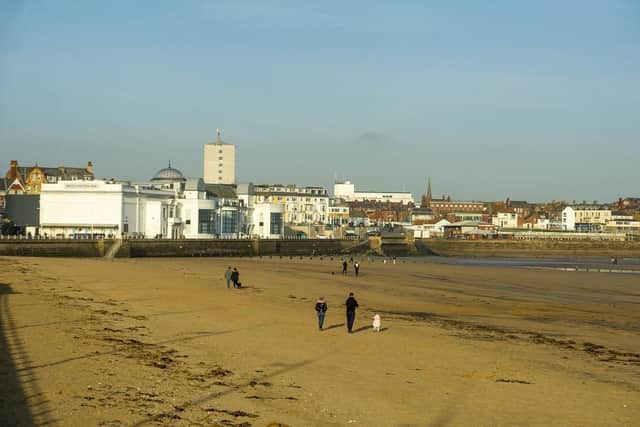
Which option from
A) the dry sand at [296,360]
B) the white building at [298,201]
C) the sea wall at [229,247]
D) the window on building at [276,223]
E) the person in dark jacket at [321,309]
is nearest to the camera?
the dry sand at [296,360]

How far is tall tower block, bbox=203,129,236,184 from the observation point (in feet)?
527

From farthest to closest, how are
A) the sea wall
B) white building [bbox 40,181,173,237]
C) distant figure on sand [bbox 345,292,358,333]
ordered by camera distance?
1. white building [bbox 40,181,173,237]
2. the sea wall
3. distant figure on sand [bbox 345,292,358,333]

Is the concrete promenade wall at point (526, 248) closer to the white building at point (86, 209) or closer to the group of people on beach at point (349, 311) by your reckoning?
the white building at point (86, 209)

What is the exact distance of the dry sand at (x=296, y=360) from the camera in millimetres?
14312

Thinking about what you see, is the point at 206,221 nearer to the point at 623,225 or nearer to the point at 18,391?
the point at 18,391

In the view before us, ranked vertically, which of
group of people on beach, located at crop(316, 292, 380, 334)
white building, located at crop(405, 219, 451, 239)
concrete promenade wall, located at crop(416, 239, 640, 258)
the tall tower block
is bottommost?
group of people on beach, located at crop(316, 292, 380, 334)

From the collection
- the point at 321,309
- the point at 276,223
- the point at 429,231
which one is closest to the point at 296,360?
the point at 321,309

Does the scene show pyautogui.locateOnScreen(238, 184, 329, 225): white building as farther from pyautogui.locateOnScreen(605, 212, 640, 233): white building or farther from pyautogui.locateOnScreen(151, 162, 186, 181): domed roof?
pyautogui.locateOnScreen(605, 212, 640, 233): white building

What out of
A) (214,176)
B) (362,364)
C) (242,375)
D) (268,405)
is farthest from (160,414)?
(214,176)

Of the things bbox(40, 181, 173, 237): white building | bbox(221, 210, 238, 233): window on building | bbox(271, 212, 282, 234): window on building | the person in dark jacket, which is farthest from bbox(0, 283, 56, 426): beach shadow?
bbox(271, 212, 282, 234): window on building

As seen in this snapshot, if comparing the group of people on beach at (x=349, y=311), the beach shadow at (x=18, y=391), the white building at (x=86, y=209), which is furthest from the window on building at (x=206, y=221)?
the beach shadow at (x=18, y=391)

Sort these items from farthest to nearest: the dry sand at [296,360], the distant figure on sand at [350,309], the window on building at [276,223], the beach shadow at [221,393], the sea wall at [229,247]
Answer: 1. the window on building at [276,223]
2. the sea wall at [229,247]
3. the distant figure on sand at [350,309]
4. the dry sand at [296,360]
5. the beach shadow at [221,393]

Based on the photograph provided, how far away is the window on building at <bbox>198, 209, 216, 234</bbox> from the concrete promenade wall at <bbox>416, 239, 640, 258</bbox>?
3075 cm

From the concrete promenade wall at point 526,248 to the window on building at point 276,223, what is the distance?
1980 centimetres
